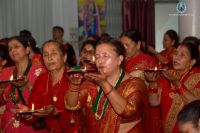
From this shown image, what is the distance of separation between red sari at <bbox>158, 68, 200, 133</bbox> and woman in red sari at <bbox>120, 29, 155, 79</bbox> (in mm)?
835

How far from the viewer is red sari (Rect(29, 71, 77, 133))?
3.91 m

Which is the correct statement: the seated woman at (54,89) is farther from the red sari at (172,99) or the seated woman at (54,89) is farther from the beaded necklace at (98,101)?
the red sari at (172,99)

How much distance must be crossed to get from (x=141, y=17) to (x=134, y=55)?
5.21 metres

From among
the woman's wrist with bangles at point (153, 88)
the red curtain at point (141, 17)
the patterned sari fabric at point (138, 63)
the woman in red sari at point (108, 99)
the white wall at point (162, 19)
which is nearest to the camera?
the woman in red sari at point (108, 99)

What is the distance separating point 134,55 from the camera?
5008 mm

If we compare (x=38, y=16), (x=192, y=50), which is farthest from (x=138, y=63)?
(x=38, y=16)

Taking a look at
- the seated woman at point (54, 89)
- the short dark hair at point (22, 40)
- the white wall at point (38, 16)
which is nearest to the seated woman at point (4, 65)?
the short dark hair at point (22, 40)

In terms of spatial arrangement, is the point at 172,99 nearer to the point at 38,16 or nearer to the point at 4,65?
the point at 4,65

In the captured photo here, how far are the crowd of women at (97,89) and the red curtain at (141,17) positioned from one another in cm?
492

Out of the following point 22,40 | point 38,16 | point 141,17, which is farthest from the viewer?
point 141,17

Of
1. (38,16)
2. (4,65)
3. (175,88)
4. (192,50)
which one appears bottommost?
(175,88)

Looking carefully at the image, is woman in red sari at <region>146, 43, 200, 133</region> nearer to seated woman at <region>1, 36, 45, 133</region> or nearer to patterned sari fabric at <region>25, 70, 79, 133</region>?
patterned sari fabric at <region>25, 70, 79, 133</region>

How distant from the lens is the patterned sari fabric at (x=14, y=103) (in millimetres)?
4234

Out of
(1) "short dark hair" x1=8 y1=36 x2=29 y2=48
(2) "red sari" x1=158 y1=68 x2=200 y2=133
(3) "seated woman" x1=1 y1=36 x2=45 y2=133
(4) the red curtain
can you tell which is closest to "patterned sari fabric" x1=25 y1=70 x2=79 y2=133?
(3) "seated woman" x1=1 y1=36 x2=45 y2=133
